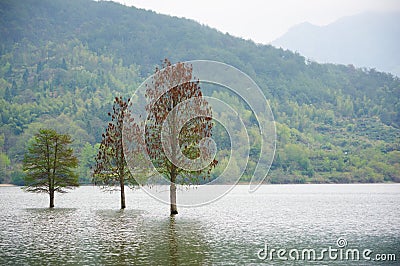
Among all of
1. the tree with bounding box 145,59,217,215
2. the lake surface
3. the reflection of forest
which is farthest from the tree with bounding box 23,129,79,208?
the reflection of forest

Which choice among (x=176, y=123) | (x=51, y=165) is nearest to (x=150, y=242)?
(x=176, y=123)

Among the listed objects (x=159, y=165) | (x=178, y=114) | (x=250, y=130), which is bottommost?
(x=159, y=165)

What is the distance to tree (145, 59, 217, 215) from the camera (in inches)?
1736

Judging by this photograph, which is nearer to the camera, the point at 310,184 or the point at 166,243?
the point at 166,243

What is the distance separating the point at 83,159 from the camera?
5610 inches

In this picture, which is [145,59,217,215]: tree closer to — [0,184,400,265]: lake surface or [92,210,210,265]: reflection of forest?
[0,184,400,265]: lake surface

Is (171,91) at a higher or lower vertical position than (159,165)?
higher

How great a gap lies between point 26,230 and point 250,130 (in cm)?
13375

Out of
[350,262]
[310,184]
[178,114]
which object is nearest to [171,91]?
[178,114]

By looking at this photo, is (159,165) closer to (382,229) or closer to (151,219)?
(151,219)

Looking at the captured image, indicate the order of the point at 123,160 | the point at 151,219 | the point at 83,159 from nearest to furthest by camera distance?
the point at 151,219 < the point at 123,160 < the point at 83,159

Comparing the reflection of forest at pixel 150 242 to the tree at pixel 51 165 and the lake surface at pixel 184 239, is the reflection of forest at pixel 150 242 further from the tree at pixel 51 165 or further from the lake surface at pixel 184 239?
the tree at pixel 51 165

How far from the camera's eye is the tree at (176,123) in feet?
145

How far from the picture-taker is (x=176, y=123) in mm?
44531
